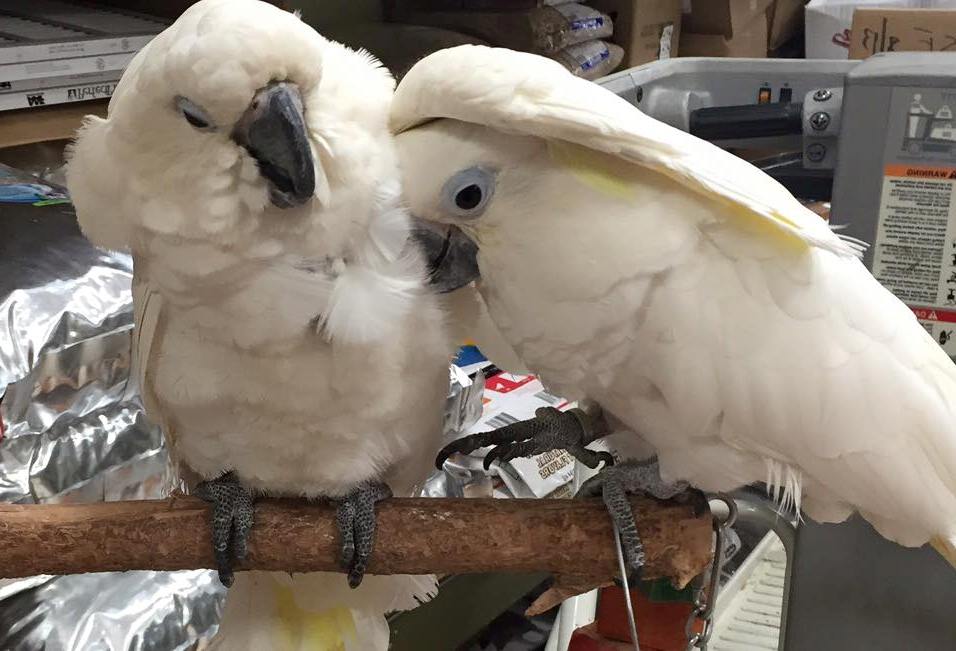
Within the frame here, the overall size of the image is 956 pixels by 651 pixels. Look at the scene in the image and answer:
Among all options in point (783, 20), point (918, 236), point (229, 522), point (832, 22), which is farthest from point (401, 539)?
point (783, 20)

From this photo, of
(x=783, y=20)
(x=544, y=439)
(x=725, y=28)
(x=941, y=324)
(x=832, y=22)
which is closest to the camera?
(x=544, y=439)

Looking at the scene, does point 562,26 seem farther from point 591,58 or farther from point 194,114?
point 194,114

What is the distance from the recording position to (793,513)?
1.11 meters

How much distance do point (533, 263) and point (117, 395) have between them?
2.65 feet

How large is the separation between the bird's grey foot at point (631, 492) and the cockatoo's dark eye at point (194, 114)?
1.68ft

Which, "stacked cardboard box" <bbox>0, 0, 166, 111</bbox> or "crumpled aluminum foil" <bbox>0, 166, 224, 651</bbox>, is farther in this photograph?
"stacked cardboard box" <bbox>0, 0, 166, 111</bbox>

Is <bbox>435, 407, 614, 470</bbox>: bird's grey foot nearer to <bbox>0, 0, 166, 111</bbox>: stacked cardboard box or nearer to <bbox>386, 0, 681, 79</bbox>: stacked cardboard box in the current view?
<bbox>0, 0, 166, 111</bbox>: stacked cardboard box

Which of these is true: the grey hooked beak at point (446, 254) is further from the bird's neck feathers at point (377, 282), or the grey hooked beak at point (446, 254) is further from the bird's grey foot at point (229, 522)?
the bird's grey foot at point (229, 522)

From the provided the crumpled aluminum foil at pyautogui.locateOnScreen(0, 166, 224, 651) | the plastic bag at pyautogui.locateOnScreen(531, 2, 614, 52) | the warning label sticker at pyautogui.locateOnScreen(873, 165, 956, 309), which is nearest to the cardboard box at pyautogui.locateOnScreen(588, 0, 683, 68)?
the plastic bag at pyautogui.locateOnScreen(531, 2, 614, 52)

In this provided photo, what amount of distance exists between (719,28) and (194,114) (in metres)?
2.06

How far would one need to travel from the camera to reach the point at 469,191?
2.64 ft

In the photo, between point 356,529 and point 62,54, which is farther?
point 62,54

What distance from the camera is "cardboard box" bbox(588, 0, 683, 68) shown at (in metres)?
2.30

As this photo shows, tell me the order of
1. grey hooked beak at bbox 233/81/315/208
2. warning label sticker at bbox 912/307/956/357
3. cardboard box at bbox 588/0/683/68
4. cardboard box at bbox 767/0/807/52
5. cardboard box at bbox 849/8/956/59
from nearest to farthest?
grey hooked beak at bbox 233/81/315/208, warning label sticker at bbox 912/307/956/357, cardboard box at bbox 849/8/956/59, cardboard box at bbox 588/0/683/68, cardboard box at bbox 767/0/807/52
